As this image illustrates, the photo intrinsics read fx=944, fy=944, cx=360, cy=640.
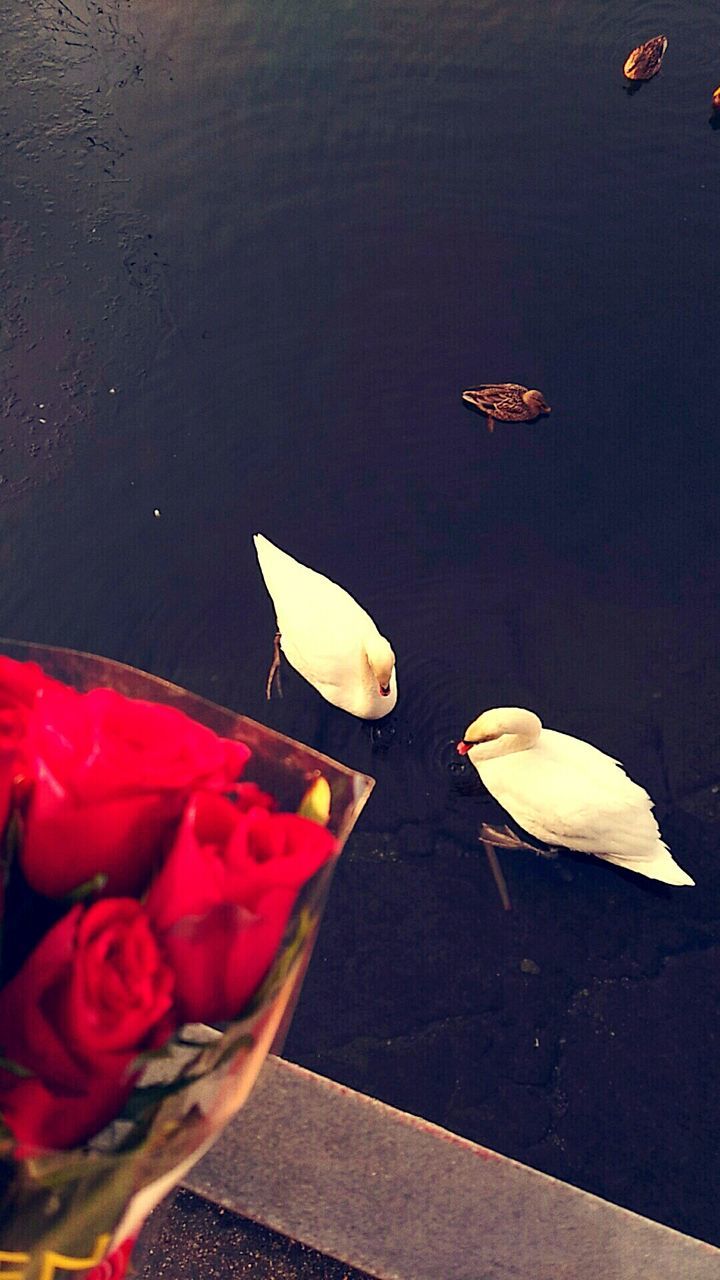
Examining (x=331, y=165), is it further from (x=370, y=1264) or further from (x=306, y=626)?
(x=370, y=1264)

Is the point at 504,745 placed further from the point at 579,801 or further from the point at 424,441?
the point at 424,441

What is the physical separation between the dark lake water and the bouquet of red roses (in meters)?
3.51

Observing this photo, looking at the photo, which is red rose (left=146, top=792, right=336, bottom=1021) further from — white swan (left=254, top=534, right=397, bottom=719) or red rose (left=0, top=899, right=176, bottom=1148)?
white swan (left=254, top=534, right=397, bottom=719)

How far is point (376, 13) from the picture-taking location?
7.79m

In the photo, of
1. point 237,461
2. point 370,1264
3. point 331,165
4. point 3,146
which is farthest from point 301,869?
point 3,146

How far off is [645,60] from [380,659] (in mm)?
5663

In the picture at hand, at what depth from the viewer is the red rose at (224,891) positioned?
3.15 ft

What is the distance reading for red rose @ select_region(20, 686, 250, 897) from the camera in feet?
3.25

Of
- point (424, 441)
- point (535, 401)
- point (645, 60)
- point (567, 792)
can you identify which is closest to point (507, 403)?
point (535, 401)

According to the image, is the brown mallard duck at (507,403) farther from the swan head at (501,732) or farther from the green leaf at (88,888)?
the green leaf at (88,888)

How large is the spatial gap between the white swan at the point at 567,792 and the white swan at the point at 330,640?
561 mm

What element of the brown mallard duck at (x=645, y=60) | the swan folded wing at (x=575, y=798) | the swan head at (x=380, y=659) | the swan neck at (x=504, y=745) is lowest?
the swan folded wing at (x=575, y=798)

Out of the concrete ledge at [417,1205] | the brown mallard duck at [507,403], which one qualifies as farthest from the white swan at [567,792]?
the brown mallard duck at [507,403]

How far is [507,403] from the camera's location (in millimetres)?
5910
